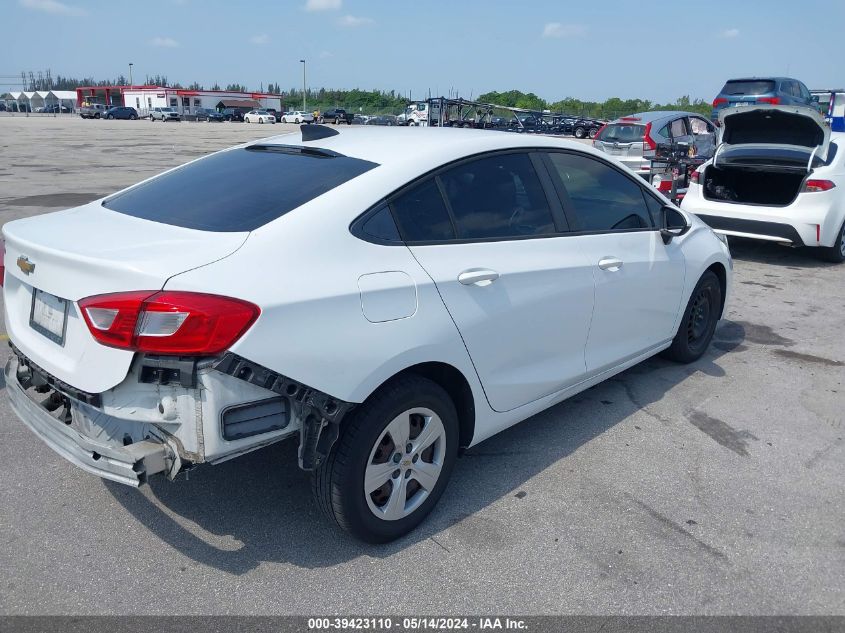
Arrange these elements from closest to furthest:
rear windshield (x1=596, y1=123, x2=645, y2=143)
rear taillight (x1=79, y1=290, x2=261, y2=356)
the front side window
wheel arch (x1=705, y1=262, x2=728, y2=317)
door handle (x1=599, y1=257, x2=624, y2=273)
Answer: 1. rear taillight (x1=79, y1=290, x2=261, y2=356)
2. door handle (x1=599, y1=257, x2=624, y2=273)
3. wheel arch (x1=705, y1=262, x2=728, y2=317)
4. rear windshield (x1=596, y1=123, x2=645, y2=143)
5. the front side window

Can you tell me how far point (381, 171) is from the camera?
3064 millimetres

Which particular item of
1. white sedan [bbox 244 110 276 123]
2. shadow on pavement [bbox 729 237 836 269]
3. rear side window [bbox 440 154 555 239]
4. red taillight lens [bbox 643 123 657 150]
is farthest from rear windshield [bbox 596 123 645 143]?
white sedan [bbox 244 110 276 123]

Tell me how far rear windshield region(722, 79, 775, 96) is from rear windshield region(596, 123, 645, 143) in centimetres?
708

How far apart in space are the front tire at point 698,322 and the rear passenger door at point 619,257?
371mm

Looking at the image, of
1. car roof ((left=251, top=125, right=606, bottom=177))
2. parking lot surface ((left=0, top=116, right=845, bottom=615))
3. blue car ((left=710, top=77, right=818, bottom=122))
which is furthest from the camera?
blue car ((left=710, top=77, right=818, bottom=122))

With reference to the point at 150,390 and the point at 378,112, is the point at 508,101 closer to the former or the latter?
the point at 378,112

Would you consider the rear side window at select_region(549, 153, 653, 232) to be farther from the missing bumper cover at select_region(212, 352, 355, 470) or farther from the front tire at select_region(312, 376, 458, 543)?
the missing bumper cover at select_region(212, 352, 355, 470)

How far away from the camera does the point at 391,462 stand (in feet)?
9.67

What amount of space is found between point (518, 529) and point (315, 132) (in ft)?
7.36

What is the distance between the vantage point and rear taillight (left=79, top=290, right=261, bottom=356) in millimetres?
2373

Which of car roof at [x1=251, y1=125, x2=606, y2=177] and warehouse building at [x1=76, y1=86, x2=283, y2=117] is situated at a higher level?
warehouse building at [x1=76, y1=86, x2=283, y2=117]

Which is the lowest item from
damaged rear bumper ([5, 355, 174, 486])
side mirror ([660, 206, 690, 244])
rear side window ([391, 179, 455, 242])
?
damaged rear bumper ([5, 355, 174, 486])

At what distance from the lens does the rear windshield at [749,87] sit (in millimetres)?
19422

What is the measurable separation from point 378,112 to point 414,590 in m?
77.7
